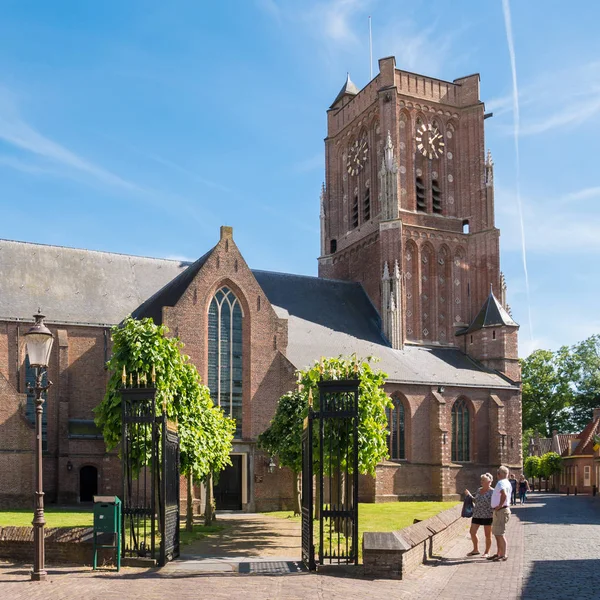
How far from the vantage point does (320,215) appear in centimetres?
5416

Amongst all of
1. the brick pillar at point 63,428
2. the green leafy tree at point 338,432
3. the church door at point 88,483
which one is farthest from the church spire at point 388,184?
the church door at point 88,483

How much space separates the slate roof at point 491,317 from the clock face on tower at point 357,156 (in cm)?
1216

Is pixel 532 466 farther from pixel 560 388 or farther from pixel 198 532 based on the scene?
pixel 198 532

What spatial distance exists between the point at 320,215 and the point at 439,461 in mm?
20134

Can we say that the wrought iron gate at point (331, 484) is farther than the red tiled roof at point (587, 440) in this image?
No

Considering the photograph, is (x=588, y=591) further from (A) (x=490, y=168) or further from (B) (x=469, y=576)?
(A) (x=490, y=168)

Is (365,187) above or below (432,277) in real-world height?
above

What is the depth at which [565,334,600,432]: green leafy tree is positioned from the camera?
73.9m

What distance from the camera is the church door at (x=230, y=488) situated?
3475cm

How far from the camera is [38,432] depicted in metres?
14.3

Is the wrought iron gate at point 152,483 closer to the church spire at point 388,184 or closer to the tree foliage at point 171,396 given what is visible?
the tree foliage at point 171,396

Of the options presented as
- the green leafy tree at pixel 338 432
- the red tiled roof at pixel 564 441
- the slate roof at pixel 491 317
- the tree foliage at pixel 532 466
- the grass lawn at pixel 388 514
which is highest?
the slate roof at pixel 491 317

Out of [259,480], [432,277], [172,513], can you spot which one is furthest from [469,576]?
[432,277]

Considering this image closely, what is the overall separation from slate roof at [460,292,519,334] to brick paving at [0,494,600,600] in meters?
30.9
